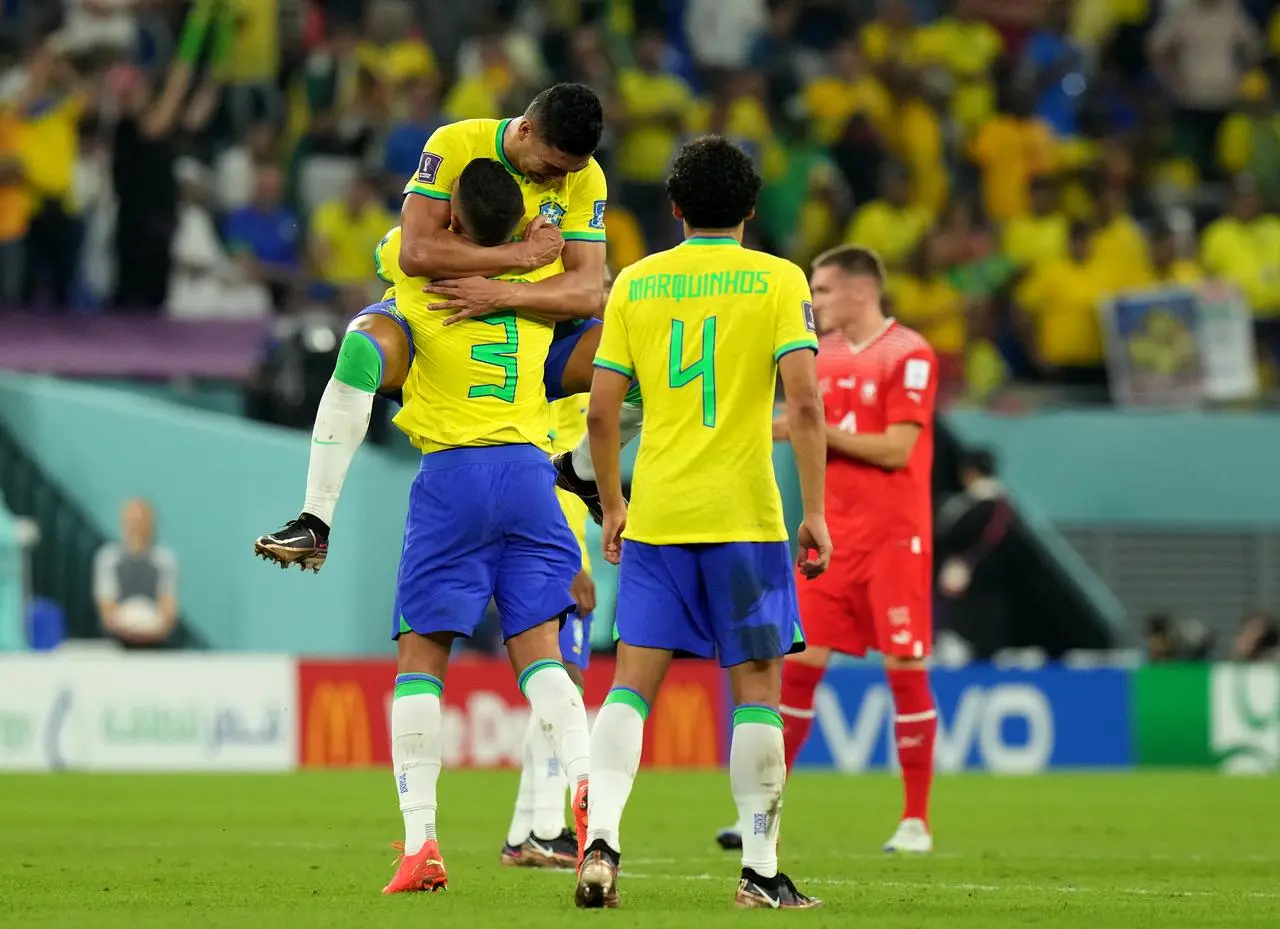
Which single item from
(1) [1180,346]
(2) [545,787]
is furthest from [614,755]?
(1) [1180,346]

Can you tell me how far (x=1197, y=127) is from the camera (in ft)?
78.4

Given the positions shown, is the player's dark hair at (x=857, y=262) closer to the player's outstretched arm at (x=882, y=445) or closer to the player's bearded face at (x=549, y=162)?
the player's outstretched arm at (x=882, y=445)

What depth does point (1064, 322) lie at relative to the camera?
20.3m

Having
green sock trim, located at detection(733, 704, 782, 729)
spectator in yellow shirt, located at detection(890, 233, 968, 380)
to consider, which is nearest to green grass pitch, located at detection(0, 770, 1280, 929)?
green sock trim, located at detection(733, 704, 782, 729)

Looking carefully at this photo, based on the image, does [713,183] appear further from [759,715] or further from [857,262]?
[857,262]

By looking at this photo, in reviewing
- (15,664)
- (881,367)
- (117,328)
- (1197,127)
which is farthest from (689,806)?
(1197,127)

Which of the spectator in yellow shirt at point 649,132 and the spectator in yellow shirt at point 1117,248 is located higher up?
the spectator in yellow shirt at point 649,132

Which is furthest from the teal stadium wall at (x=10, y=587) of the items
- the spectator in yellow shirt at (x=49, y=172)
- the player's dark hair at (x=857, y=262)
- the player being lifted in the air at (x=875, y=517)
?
the player's dark hair at (x=857, y=262)

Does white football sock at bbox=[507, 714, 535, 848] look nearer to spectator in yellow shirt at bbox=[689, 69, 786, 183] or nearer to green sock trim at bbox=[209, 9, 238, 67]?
green sock trim at bbox=[209, 9, 238, 67]

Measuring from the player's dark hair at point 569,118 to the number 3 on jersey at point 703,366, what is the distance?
861 millimetres

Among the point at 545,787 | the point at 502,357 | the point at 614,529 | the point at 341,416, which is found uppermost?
the point at 502,357

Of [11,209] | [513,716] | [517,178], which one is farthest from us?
[11,209]

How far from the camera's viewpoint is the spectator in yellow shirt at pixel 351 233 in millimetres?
19016

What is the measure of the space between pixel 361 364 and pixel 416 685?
1.08 m
